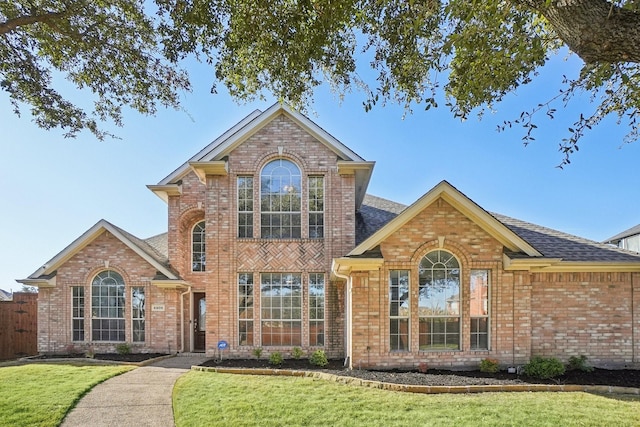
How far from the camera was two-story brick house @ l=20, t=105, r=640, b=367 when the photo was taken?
10266 mm

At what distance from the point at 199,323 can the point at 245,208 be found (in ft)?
17.6

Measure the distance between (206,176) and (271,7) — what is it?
6.42m

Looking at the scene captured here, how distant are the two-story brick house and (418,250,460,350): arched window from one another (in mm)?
29

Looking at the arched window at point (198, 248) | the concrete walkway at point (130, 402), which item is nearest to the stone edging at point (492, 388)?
the concrete walkway at point (130, 402)

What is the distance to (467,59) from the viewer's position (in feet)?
22.6

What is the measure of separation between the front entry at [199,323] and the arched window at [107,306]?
2.41 m

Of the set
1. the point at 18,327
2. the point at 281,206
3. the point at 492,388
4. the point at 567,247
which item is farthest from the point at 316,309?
the point at 18,327

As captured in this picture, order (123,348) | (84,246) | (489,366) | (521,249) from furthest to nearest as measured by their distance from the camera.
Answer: (84,246) → (123,348) → (521,249) → (489,366)

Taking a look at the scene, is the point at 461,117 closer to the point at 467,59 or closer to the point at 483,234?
the point at 467,59

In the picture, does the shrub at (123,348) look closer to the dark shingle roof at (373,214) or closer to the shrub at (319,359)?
the shrub at (319,359)

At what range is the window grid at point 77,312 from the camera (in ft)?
45.4

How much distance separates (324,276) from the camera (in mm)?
12539

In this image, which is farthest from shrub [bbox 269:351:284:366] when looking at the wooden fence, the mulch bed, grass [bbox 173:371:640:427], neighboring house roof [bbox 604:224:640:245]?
neighboring house roof [bbox 604:224:640:245]

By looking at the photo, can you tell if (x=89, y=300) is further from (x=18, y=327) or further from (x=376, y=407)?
(x=376, y=407)
